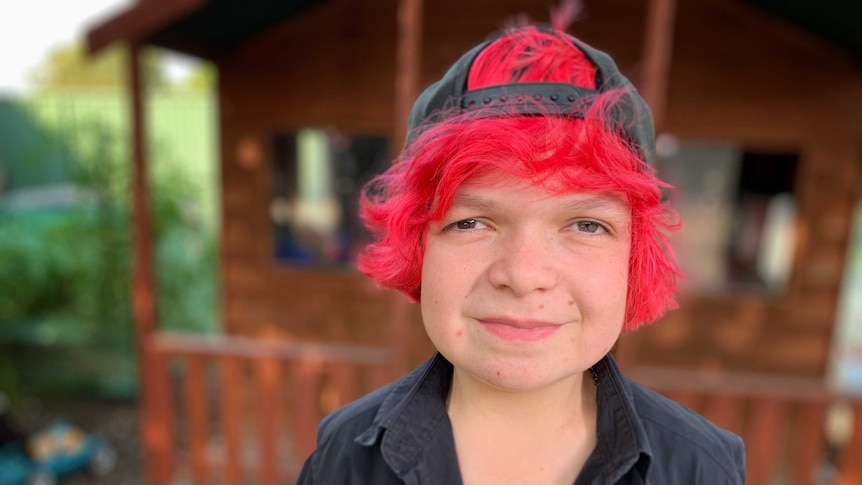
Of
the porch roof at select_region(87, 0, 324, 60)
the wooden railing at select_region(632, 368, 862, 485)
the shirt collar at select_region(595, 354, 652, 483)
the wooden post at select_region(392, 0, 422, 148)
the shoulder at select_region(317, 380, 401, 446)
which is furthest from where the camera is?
the porch roof at select_region(87, 0, 324, 60)

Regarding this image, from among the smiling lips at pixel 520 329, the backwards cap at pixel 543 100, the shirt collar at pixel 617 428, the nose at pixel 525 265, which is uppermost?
the backwards cap at pixel 543 100

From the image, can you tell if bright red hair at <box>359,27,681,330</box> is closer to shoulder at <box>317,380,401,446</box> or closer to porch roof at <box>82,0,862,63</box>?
shoulder at <box>317,380,401,446</box>

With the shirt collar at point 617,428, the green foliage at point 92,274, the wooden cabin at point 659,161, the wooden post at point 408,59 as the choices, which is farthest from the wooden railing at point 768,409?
the green foliage at point 92,274

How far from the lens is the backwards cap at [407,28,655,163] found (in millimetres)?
903

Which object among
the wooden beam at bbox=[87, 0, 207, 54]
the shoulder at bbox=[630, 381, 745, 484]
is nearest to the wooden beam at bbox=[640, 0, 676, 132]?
the shoulder at bbox=[630, 381, 745, 484]

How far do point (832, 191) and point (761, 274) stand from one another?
0.75 m

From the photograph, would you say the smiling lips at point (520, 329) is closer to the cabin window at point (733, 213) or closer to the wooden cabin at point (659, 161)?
the wooden cabin at point (659, 161)

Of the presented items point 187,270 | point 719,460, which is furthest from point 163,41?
point 719,460

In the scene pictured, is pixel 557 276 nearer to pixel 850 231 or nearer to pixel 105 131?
pixel 850 231

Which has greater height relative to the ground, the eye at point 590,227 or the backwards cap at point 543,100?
the backwards cap at point 543,100

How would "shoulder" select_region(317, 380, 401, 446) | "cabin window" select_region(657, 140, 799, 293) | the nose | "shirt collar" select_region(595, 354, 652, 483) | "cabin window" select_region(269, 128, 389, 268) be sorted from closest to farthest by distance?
the nose
"shirt collar" select_region(595, 354, 652, 483)
"shoulder" select_region(317, 380, 401, 446)
"cabin window" select_region(657, 140, 799, 293)
"cabin window" select_region(269, 128, 389, 268)

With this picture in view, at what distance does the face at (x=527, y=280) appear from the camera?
0.88m

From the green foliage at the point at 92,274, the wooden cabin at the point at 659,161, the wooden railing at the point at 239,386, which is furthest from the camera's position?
the green foliage at the point at 92,274

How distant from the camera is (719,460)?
1024 mm
